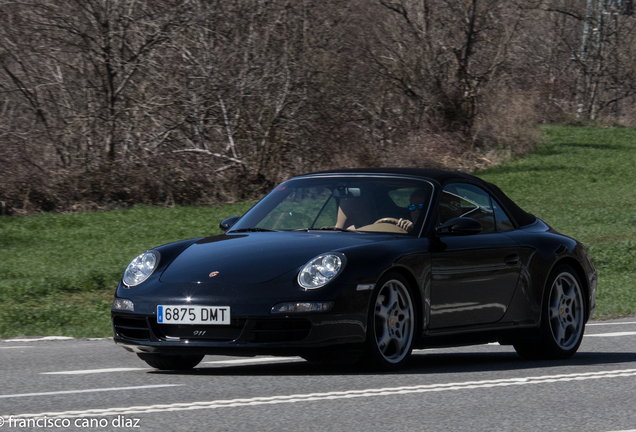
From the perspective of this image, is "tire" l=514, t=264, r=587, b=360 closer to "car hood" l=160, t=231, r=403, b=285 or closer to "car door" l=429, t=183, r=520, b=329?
"car door" l=429, t=183, r=520, b=329

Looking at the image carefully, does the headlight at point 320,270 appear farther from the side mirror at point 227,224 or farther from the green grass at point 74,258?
the green grass at point 74,258

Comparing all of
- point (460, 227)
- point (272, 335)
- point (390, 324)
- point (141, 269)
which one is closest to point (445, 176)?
point (460, 227)

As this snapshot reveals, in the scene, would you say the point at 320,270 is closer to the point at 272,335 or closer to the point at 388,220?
the point at 272,335

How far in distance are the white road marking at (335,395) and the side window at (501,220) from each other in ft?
5.08

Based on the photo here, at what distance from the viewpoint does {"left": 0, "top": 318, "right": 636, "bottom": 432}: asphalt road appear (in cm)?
534

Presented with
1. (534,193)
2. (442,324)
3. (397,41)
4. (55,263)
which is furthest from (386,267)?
(397,41)

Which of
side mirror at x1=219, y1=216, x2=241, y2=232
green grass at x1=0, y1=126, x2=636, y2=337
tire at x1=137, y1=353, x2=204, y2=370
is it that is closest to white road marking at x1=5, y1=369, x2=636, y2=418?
tire at x1=137, y1=353, x2=204, y2=370

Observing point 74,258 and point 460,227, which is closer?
point 460,227

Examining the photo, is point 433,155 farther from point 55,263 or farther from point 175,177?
point 55,263

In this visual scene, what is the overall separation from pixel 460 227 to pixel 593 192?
29186 mm

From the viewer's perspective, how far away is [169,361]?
7.48 metres

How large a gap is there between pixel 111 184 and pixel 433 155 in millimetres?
13055

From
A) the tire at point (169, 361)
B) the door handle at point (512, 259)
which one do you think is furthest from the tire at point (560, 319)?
the tire at point (169, 361)

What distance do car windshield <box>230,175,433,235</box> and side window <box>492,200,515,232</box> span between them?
80 cm
